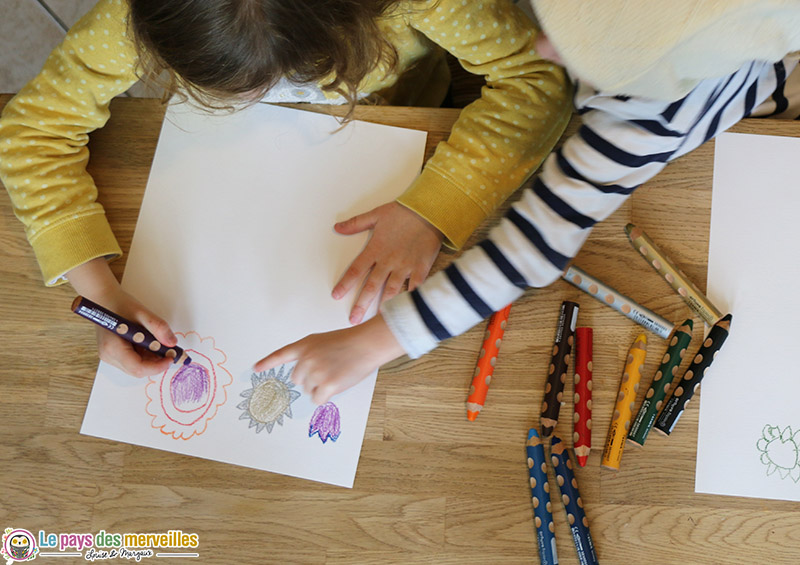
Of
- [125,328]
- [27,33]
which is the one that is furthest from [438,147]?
[27,33]

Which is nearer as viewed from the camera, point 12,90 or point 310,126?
point 310,126

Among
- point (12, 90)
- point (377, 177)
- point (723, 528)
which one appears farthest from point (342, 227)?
point (12, 90)

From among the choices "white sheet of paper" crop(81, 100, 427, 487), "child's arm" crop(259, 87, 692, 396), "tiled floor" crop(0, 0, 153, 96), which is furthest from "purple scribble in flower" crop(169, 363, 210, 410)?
"tiled floor" crop(0, 0, 153, 96)

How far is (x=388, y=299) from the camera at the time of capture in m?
0.61

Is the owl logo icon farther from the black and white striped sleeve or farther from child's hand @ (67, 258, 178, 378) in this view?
the black and white striped sleeve

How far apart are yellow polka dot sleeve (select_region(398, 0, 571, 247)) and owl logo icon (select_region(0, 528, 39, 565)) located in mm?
480

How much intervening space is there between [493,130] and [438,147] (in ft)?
0.19

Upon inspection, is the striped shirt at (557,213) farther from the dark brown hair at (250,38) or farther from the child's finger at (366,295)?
the dark brown hair at (250,38)

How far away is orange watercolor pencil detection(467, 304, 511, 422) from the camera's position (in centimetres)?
59

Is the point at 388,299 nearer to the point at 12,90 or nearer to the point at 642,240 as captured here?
the point at 642,240

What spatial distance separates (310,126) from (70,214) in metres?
0.26

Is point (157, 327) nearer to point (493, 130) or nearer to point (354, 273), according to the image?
point (354, 273)

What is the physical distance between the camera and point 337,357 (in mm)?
583

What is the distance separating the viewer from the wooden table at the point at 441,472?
1.86 feet
